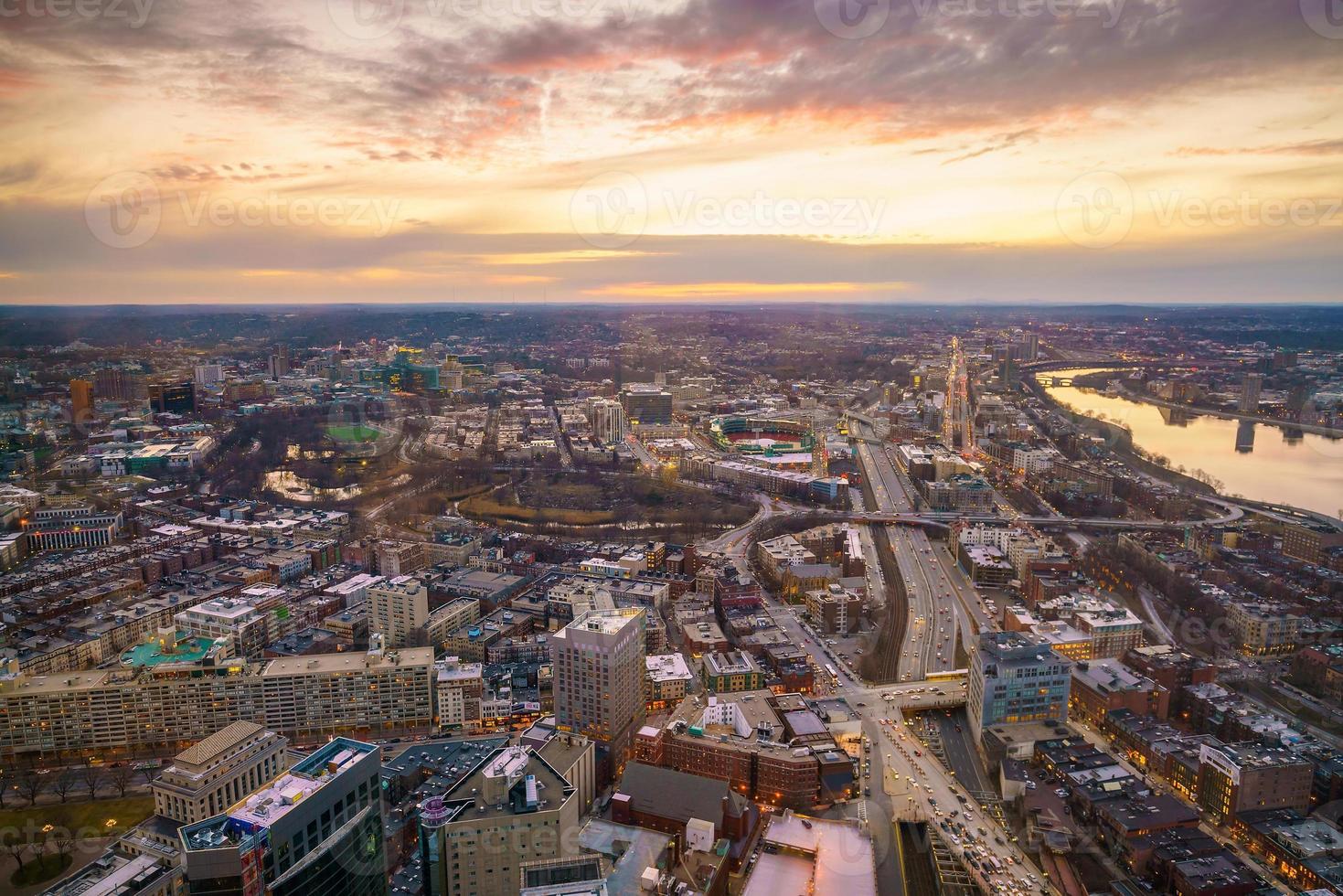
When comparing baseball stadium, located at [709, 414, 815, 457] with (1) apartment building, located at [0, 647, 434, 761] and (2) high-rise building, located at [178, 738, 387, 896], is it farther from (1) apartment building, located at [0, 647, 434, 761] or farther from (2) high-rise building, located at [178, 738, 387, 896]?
(2) high-rise building, located at [178, 738, 387, 896]

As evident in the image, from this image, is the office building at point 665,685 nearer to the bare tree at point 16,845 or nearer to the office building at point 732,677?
the office building at point 732,677

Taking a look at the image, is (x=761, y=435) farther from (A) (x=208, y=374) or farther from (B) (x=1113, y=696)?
(A) (x=208, y=374)

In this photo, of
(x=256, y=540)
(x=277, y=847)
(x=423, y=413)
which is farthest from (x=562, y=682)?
(x=423, y=413)

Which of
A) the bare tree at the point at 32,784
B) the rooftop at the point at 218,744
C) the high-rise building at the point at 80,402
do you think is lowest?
the bare tree at the point at 32,784

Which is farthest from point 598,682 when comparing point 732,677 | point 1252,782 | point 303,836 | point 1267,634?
point 1267,634

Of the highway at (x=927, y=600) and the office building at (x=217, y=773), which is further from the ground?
the office building at (x=217, y=773)

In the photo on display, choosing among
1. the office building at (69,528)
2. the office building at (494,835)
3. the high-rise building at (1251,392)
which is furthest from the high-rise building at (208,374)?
the high-rise building at (1251,392)

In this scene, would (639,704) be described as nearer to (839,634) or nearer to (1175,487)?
(839,634)
